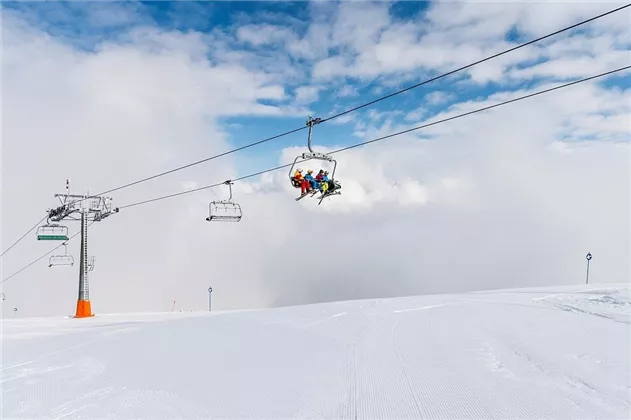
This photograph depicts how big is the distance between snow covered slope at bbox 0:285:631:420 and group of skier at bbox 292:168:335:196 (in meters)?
4.78

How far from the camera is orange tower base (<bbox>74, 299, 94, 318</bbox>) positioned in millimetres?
26141

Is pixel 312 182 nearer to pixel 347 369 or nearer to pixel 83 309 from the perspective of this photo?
pixel 347 369

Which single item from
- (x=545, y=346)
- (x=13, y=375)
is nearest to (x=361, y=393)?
(x=545, y=346)

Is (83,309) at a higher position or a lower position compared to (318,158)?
lower

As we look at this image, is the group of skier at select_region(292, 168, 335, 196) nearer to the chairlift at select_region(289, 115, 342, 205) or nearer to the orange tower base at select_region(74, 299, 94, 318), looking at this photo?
the chairlift at select_region(289, 115, 342, 205)

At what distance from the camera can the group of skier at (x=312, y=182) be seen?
1485cm

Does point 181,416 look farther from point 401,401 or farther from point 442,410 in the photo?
point 442,410

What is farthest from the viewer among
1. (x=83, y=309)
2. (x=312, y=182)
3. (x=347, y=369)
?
(x=83, y=309)

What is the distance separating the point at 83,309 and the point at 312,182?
67.6 feet

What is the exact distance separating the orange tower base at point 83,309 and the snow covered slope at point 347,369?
1295 centimetres

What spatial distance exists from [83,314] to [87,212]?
702cm

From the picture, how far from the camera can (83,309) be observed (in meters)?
26.4

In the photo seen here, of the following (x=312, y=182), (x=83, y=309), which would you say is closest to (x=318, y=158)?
(x=312, y=182)

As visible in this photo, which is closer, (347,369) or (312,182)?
(347,369)
